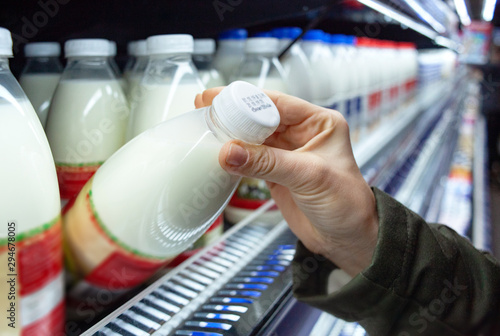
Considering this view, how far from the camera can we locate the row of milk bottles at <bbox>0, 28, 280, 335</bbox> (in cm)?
52

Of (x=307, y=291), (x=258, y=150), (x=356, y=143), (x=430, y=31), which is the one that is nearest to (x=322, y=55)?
(x=356, y=143)

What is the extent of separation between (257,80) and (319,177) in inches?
19.8

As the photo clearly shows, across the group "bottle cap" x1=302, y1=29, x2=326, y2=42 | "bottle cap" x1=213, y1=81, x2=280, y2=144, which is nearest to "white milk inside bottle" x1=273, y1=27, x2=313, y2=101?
"bottle cap" x1=302, y1=29, x2=326, y2=42

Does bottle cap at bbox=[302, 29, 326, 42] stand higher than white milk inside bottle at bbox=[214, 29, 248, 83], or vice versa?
bottle cap at bbox=[302, 29, 326, 42]

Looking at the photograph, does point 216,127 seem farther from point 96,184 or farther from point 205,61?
point 205,61

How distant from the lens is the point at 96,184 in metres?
0.62

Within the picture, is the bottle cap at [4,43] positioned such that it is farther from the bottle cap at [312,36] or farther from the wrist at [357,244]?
the bottle cap at [312,36]

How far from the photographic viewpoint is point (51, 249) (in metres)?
0.55

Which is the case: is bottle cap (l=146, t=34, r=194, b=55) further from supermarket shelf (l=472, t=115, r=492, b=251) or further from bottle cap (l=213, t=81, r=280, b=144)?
supermarket shelf (l=472, t=115, r=492, b=251)

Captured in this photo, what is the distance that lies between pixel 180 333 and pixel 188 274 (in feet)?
0.51

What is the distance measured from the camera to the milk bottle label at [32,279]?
1.64 ft

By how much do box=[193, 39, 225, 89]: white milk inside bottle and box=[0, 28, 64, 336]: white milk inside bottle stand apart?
51cm

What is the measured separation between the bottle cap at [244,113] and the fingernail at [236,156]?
0.06ft

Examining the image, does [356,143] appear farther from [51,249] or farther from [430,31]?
[430,31]
